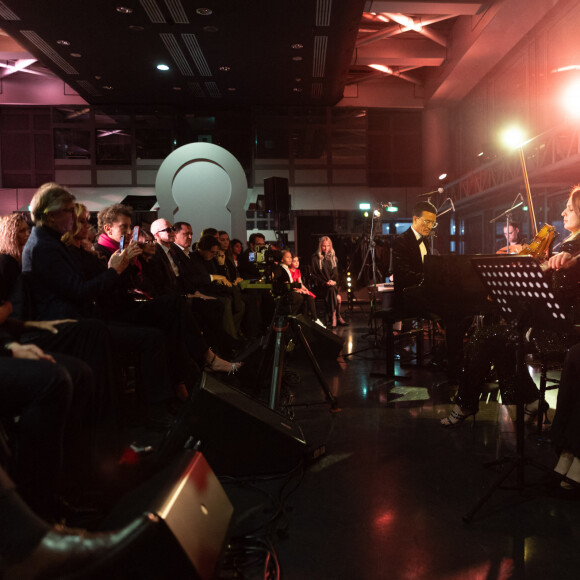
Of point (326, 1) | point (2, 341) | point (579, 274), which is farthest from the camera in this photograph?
point (326, 1)

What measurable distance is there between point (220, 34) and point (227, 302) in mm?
5516

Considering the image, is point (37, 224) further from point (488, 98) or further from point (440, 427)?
point (488, 98)

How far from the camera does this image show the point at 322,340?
5.00 metres

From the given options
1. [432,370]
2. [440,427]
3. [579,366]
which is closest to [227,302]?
[432,370]

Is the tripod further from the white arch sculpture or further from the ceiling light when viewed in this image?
the ceiling light

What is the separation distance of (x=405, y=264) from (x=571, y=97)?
542 cm

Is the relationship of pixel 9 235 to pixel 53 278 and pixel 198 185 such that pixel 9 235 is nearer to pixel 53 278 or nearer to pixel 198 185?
pixel 53 278

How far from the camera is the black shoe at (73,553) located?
102 cm

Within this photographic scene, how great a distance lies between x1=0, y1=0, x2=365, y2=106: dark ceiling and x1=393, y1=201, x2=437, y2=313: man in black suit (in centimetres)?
467

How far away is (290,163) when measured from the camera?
522 inches

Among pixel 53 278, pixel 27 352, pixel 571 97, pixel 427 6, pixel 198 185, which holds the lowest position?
A: pixel 27 352

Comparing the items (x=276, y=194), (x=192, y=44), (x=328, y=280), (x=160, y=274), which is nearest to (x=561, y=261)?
(x=160, y=274)

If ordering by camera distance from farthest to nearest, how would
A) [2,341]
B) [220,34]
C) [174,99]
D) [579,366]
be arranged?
[174,99] < [220,34] < [579,366] < [2,341]

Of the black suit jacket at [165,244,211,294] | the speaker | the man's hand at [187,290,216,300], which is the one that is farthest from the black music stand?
the speaker
